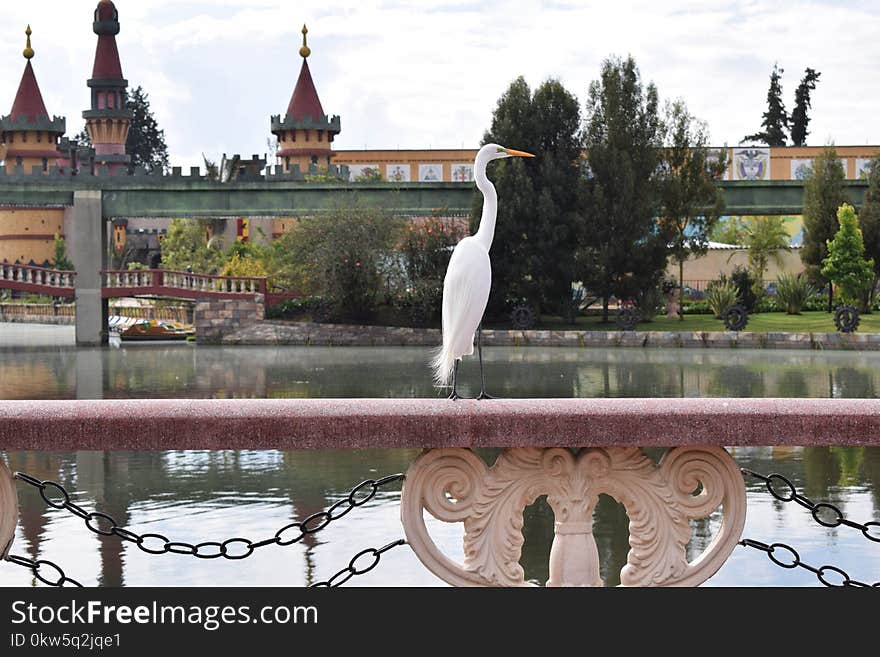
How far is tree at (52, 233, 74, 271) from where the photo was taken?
6069 centimetres

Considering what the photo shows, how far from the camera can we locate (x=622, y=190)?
38844 millimetres

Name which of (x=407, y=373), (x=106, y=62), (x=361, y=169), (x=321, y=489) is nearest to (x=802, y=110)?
(x=361, y=169)

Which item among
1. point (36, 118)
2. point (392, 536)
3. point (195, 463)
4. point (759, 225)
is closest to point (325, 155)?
point (36, 118)

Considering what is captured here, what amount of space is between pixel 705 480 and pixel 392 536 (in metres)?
6.09

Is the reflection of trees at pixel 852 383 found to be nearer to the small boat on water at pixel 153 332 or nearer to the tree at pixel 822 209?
the tree at pixel 822 209

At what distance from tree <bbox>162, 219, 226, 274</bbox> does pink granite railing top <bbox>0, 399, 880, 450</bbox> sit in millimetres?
51575

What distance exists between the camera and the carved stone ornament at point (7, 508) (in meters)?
3.67

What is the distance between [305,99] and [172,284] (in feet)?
74.0

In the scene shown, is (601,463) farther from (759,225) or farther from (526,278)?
(759,225)

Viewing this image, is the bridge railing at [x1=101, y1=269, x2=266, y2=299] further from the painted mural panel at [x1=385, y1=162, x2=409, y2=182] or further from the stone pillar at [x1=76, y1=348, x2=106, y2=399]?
the painted mural panel at [x1=385, y1=162, x2=409, y2=182]

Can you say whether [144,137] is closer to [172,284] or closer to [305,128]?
[305,128]

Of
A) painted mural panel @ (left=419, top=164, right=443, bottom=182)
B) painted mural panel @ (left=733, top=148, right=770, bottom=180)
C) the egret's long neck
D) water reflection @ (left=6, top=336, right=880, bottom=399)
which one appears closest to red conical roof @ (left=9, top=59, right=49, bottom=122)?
painted mural panel @ (left=419, top=164, right=443, bottom=182)

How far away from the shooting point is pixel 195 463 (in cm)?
1426

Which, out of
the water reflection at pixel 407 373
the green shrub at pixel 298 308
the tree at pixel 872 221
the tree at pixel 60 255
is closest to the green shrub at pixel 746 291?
the tree at pixel 872 221
